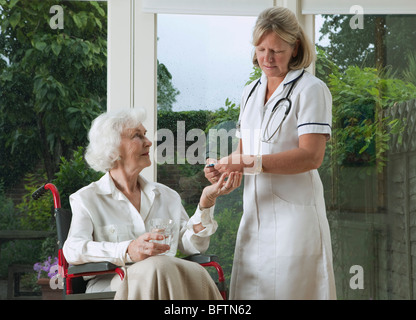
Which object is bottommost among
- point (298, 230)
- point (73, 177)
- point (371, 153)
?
point (298, 230)

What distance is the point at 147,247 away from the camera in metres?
1.73

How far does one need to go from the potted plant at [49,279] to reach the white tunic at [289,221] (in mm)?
1339

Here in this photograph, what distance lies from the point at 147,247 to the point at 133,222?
0.93ft

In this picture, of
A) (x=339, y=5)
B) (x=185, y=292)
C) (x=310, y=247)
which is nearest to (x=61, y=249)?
(x=185, y=292)

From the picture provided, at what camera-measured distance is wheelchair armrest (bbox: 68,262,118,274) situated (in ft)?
5.88

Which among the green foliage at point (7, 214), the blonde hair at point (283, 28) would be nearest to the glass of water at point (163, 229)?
the blonde hair at point (283, 28)

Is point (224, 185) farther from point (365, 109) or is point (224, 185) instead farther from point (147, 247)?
point (365, 109)

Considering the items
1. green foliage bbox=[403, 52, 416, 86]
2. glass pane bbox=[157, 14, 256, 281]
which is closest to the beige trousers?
glass pane bbox=[157, 14, 256, 281]

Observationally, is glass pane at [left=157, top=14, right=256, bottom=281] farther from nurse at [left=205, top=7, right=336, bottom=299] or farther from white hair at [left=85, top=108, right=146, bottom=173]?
nurse at [left=205, top=7, right=336, bottom=299]

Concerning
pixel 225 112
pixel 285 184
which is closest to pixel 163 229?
pixel 285 184

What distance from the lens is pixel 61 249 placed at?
203cm

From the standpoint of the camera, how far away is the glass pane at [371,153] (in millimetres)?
3061

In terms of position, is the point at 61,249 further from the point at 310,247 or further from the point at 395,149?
the point at 395,149
